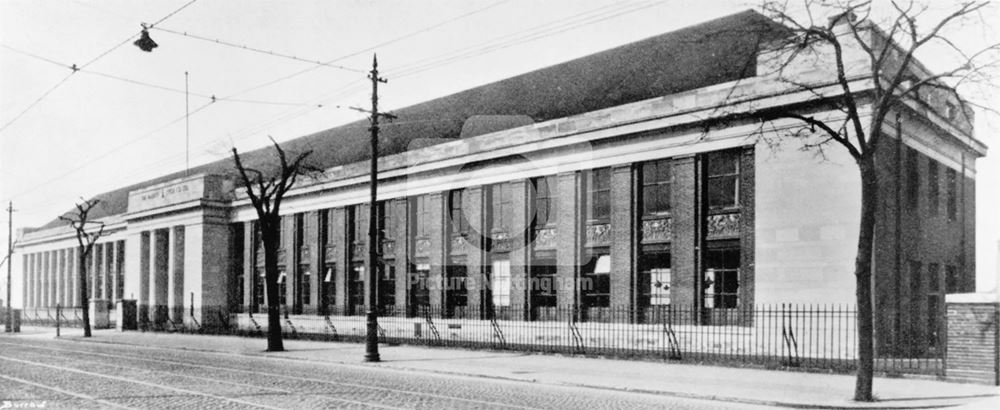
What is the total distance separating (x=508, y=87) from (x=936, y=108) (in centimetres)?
1958

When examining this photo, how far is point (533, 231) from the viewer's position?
32938 millimetres

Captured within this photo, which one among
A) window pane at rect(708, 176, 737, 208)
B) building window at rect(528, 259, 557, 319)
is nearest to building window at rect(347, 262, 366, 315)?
building window at rect(528, 259, 557, 319)

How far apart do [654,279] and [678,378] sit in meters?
9.97

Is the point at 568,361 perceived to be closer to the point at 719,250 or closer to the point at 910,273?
the point at 719,250

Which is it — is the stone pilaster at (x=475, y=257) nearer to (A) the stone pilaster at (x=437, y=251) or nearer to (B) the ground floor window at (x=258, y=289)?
(A) the stone pilaster at (x=437, y=251)

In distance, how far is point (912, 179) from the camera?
27.0m

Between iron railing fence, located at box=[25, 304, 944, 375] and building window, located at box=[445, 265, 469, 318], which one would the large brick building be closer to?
building window, located at box=[445, 265, 469, 318]

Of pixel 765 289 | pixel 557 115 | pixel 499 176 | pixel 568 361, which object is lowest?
pixel 568 361

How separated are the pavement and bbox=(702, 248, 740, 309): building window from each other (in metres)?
4.82

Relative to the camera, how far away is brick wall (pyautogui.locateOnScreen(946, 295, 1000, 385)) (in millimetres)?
16328

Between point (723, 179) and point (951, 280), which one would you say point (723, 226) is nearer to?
point (723, 179)

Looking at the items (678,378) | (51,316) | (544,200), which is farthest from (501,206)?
(51,316)

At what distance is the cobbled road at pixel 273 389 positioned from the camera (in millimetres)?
14883

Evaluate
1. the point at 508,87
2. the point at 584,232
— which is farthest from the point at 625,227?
the point at 508,87
